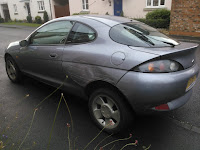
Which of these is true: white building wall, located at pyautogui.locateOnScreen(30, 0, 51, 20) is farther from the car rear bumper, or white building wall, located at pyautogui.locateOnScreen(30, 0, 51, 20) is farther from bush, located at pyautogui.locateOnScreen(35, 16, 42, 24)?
the car rear bumper

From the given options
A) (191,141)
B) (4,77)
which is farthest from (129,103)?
(4,77)

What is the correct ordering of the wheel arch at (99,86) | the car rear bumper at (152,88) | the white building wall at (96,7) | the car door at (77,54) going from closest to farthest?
the car rear bumper at (152,88) < the wheel arch at (99,86) < the car door at (77,54) < the white building wall at (96,7)

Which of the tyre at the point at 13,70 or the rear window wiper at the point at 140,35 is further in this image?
the tyre at the point at 13,70

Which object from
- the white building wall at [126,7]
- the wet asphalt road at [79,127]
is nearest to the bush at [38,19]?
the white building wall at [126,7]

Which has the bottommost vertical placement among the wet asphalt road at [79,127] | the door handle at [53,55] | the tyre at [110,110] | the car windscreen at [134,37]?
the wet asphalt road at [79,127]

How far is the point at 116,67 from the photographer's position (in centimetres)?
238

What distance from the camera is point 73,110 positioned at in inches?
134

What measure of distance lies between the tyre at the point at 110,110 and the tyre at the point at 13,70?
238 cm

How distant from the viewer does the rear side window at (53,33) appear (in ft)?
10.6

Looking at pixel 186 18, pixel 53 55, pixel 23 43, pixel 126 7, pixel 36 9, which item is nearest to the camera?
pixel 53 55

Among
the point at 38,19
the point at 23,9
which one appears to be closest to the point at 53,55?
the point at 38,19

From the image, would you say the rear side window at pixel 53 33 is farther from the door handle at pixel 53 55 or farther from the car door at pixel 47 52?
the door handle at pixel 53 55

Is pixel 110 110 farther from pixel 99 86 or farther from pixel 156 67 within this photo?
pixel 156 67

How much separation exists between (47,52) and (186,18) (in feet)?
32.2
